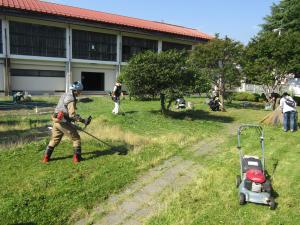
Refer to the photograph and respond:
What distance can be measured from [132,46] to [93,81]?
209 inches

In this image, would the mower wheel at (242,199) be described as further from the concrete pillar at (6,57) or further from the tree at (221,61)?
the concrete pillar at (6,57)

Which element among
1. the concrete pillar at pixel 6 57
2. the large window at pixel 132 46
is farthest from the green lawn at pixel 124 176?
the large window at pixel 132 46

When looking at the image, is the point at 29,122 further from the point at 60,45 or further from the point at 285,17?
the point at 285,17

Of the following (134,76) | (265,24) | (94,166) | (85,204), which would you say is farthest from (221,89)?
(265,24)

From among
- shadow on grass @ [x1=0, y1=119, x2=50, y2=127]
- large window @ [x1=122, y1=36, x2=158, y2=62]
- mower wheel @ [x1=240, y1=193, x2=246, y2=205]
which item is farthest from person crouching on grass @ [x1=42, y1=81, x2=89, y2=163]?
large window @ [x1=122, y1=36, x2=158, y2=62]

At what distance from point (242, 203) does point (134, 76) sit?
30.9ft

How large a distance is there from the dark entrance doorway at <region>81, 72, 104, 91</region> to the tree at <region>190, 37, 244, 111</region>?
14162 mm

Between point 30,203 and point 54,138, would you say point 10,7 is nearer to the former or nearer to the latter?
point 54,138

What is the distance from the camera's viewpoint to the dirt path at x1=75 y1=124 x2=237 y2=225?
15.8 feet

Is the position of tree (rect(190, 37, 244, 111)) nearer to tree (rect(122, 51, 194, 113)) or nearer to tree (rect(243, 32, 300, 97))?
tree (rect(243, 32, 300, 97))

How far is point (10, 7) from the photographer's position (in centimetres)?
2372

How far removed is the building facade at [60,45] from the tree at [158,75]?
28.1 ft

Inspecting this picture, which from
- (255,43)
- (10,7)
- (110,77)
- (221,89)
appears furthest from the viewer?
(110,77)

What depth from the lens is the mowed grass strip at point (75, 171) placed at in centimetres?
491
